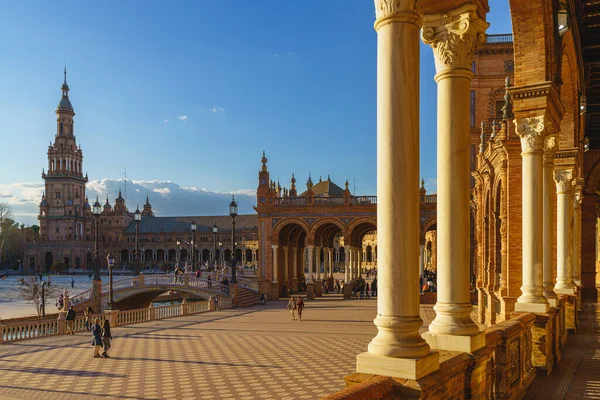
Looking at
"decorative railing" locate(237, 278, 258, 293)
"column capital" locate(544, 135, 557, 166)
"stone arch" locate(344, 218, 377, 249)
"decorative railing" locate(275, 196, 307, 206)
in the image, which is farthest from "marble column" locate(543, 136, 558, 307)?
"decorative railing" locate(275, 196, 307, 206)

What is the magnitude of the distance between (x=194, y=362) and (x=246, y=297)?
22.4m

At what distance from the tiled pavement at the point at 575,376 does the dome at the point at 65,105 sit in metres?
123

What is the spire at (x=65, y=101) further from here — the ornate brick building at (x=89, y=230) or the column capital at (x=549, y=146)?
the column capital at (x=549, y=146)

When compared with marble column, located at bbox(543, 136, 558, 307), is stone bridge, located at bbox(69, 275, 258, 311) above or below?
below

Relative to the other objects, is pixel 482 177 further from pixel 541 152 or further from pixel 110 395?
pixel 110 395

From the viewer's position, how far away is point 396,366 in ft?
15.3

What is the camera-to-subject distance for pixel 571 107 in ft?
47.8

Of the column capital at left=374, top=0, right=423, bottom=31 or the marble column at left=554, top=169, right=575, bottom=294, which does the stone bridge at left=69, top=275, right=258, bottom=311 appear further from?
the column capital at left=374, top=0, right=423, bottom=31

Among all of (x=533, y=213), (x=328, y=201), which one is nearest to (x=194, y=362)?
(x=533, y=213)

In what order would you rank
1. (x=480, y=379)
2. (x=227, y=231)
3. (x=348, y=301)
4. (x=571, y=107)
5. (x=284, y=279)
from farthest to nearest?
(x=227, y=231)
(x=284, y=279)
(x=348, y=301)
(x=571, y=107)
(x=480, y=379)

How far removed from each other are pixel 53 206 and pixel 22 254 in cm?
1245

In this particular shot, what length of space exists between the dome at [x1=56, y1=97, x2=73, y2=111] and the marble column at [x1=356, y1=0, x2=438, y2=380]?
419ft

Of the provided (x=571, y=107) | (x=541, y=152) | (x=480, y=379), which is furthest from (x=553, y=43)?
(x=480, y=379)

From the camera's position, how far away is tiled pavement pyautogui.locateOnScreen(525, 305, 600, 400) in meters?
8.45
